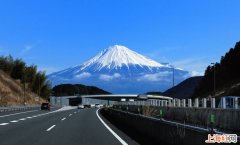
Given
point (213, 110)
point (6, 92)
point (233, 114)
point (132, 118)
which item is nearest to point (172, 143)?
point (132, 118)

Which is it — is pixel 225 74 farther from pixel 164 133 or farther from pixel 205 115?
pixel 164 133

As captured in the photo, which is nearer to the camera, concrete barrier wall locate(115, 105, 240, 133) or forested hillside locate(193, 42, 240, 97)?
concrete barrier wall locate(115, 105, 240, 133)

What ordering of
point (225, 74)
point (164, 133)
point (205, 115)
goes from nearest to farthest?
point (164, 133) < point (205, 115) < point (225, 74)

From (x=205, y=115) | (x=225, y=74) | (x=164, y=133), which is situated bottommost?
(x=205, y=115)

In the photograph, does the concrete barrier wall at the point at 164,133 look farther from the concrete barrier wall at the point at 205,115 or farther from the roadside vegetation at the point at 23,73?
the roadside vegetation at the point at 23,73

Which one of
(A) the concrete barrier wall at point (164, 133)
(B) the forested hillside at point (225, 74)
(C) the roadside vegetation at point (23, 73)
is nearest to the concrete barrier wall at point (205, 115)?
(A) the concrete barrier wall at point (164, 133)

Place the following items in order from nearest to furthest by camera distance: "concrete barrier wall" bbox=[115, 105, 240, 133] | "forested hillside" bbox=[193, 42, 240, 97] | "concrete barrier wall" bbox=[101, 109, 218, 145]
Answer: "concrete barrier wall" bbox=[101, 109, 218, 145] → "concrete barrier wall" bbox=[115, 105, 240, 133] → "forested hillside" bbox=[193, 42, 240, 97]

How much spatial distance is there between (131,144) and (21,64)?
127435 mm

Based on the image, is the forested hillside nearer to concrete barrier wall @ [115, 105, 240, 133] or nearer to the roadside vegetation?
the roadside vegetation

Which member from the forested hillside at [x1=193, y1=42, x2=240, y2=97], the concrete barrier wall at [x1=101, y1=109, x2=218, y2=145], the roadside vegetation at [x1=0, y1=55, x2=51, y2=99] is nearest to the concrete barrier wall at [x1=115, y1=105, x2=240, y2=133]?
the concrete barrier wall at [x1=101, y1=109, x2=218, y2=145]

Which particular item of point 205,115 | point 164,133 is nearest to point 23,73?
point 205,115

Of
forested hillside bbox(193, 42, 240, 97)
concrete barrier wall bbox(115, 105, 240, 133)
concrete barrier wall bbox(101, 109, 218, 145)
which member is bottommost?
concrete barrier wall bbox(115, 105, 240, 133)

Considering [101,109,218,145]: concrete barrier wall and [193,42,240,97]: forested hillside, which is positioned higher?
[193,42,240,97]: forested hillside

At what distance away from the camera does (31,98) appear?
432 feet
